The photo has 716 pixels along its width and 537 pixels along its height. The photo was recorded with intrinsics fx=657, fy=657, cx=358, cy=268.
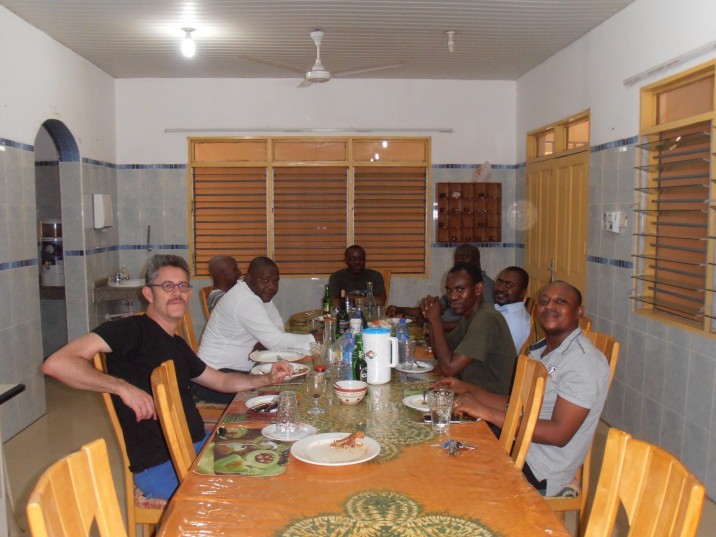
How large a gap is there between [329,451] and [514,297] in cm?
255

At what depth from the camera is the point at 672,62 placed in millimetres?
4012

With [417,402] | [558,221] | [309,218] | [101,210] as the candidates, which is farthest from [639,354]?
[101,210]

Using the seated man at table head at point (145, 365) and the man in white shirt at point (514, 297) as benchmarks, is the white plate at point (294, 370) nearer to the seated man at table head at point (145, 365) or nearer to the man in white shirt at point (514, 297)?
the seated man at table head at point (145, 365)

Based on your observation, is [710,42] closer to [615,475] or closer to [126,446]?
[615,475]

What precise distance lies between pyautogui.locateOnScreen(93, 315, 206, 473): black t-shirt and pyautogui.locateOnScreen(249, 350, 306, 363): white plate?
90 centimetres

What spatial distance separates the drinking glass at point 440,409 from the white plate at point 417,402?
7.7 inches

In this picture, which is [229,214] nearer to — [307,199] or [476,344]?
[307,199]

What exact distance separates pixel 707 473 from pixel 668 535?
2696 mm

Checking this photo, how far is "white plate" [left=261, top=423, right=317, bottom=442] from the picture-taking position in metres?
2.14

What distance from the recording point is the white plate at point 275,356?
11.4 ft

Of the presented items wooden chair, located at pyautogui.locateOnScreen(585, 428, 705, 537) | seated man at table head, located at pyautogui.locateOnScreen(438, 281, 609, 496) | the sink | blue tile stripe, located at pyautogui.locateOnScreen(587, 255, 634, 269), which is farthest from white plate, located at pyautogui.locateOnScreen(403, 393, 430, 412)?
the sink

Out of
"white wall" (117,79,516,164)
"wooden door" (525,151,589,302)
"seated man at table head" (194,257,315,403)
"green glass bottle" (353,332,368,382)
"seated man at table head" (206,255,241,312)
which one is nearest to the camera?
"green glass bottle" (353,332,368,382)

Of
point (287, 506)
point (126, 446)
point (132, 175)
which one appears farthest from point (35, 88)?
point (287, 506)

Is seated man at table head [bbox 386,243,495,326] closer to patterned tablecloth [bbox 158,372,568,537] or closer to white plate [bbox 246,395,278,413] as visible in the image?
white plate [bbox 246,395,278,413]
